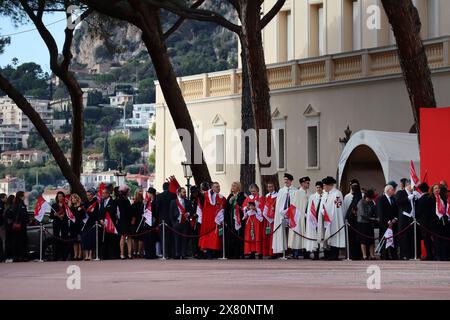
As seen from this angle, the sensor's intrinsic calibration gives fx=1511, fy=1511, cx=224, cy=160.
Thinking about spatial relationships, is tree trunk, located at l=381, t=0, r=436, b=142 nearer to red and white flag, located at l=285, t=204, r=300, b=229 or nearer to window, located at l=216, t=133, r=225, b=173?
red and white flag, located at l=285, t=204, r=300, b=229

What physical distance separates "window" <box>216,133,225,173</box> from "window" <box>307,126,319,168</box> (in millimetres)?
6629

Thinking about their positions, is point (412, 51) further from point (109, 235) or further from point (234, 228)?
point (109, 235)

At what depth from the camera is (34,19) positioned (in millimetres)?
52312

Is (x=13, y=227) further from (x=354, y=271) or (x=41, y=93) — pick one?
(x=41, y=93)

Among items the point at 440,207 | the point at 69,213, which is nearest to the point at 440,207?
the point at 440,207

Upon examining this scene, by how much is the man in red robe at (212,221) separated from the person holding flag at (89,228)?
284 centimetres

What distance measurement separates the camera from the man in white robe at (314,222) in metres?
34.6

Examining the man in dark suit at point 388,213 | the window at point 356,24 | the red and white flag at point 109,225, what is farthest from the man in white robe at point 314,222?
the window at point 356,24

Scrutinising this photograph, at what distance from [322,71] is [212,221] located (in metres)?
21.7

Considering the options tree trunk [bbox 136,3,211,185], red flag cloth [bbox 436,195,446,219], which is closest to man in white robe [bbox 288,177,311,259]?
red flag cloth [bbox 436,195,446,219]

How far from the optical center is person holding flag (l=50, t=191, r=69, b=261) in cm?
3778

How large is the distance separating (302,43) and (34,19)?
14.2 metres

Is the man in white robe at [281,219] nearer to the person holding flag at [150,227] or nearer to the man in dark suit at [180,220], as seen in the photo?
the man in dark suit at [180,220]

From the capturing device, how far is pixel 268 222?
118 ft
